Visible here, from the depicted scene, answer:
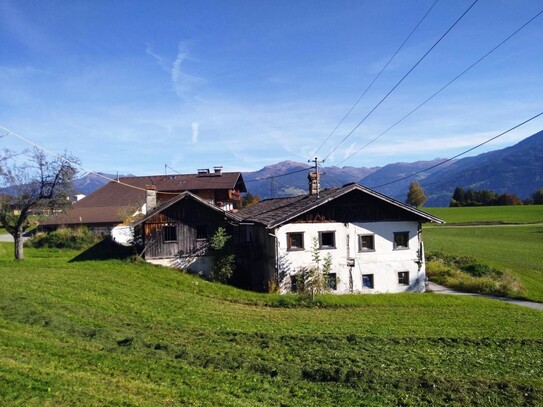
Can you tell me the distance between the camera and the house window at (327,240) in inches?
1209

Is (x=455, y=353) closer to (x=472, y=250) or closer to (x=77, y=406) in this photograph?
(x=77, y=406)

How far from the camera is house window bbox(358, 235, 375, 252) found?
31.1 m

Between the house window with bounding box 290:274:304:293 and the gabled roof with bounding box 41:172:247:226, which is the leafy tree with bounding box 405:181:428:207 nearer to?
the gabled roof with bounding box 41:172:247:226

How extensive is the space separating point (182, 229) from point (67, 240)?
20713mm

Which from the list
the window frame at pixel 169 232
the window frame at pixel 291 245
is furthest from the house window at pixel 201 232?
the window frame at pixel 291 245

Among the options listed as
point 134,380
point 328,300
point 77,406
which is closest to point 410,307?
Answer: point 328,300

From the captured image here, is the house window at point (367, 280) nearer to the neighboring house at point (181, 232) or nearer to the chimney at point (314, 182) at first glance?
the chimney at point (314, 182)

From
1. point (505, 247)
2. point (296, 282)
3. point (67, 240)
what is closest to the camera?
point (296, 282)

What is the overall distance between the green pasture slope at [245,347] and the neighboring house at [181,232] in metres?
4.63

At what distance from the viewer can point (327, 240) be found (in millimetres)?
31016

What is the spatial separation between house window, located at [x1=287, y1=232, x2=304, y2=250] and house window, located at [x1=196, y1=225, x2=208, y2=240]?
22.8 feet

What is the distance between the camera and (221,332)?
58.0ft

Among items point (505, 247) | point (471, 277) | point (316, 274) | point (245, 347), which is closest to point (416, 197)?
point (505, 247)

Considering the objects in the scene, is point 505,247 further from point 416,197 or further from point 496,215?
point 416,197
